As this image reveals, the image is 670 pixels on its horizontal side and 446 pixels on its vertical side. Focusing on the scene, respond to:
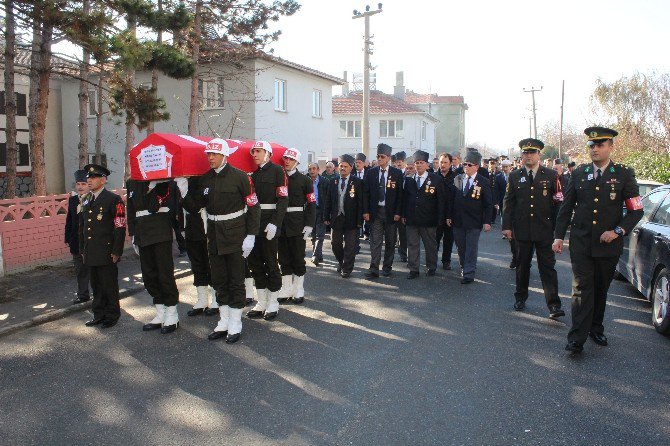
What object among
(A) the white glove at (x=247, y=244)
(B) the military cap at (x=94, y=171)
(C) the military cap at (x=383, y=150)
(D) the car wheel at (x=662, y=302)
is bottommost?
(D) the car wheel at (x=662, y=302)

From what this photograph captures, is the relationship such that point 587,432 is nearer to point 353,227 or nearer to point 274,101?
point 353,227

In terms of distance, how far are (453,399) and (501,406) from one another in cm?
38

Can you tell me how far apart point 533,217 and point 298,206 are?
307 cm

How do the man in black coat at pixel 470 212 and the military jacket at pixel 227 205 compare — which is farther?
the man in black coat at pixel 470 212

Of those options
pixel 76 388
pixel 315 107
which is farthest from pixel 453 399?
pixel 315 107

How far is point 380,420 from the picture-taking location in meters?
4.15

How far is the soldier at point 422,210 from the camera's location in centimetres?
950

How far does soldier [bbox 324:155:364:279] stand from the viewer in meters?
9.39

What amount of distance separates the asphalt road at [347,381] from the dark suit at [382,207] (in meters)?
2.16

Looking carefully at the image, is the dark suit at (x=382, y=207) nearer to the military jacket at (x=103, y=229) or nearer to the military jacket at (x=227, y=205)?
the military jacket at (x=227, y=205)

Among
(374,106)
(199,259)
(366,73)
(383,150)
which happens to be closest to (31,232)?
(199,259)

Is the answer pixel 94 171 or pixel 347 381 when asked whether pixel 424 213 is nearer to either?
pixel 347 381

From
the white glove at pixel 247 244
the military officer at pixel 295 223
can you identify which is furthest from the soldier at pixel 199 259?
the military officer at pixel 295 223

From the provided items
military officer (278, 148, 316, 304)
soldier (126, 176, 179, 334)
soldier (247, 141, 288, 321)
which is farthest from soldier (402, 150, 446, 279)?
soldier (126, 176, 179, 334)
